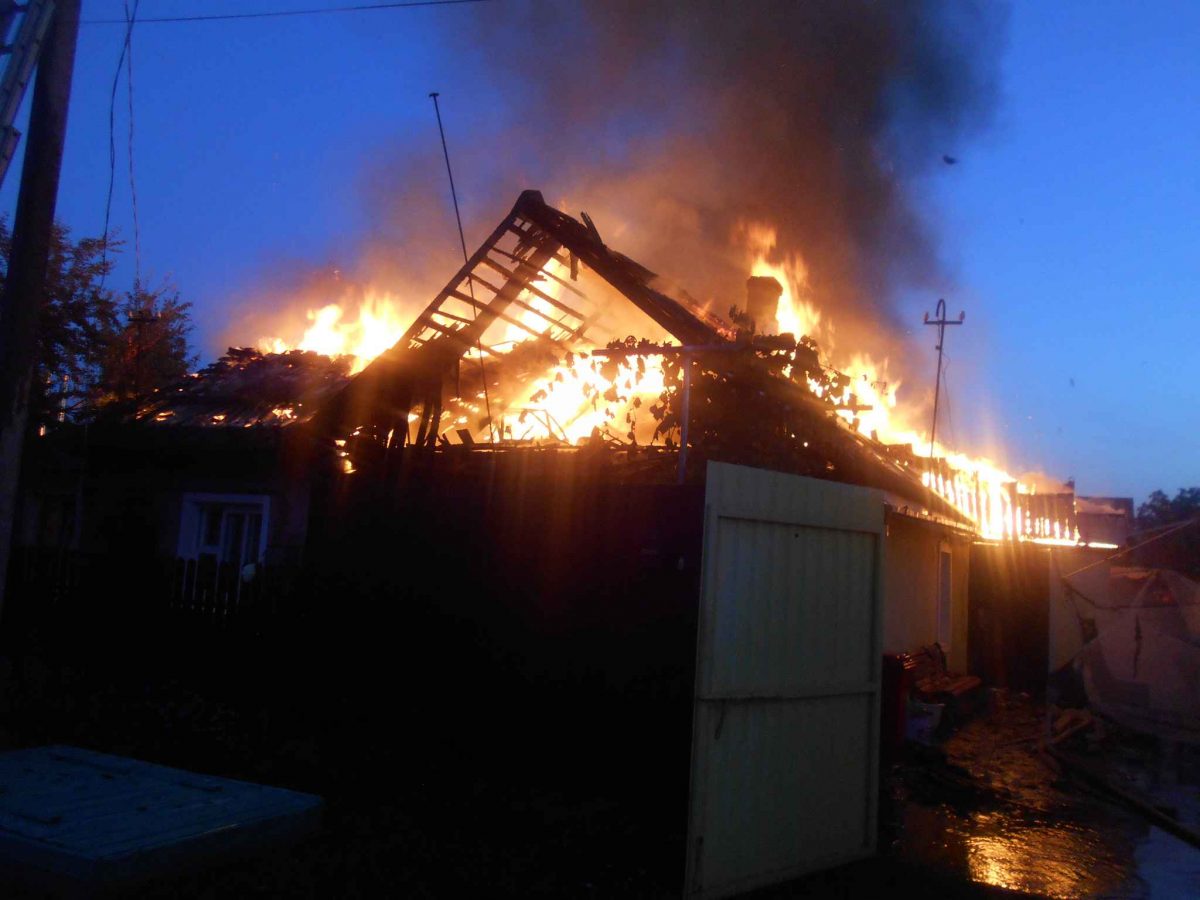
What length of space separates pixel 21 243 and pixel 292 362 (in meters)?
6.14

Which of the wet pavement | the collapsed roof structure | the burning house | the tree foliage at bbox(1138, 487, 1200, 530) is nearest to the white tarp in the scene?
the wet pavement

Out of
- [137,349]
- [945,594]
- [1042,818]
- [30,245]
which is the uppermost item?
[137,349]

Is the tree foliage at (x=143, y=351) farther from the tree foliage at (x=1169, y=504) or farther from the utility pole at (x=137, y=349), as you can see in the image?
the tree foliage at (x=1169, y=504)

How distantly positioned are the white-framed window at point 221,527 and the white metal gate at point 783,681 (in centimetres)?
729

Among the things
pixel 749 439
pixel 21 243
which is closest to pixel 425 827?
pixel 749 439

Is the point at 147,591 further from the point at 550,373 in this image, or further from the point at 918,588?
the point at 918,588

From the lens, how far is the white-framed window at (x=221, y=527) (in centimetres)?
1097

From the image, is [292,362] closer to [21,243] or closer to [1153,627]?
[21,243]

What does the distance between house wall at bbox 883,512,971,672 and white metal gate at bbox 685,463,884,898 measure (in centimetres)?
441

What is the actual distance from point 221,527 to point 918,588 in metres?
9.27

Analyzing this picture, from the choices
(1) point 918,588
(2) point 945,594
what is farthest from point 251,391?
(2) point 945,594

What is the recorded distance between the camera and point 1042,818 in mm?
7770

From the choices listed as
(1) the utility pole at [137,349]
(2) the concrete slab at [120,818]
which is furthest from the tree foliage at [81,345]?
(2) the concrete slab at [120,818]

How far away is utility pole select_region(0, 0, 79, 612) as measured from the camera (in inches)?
262
